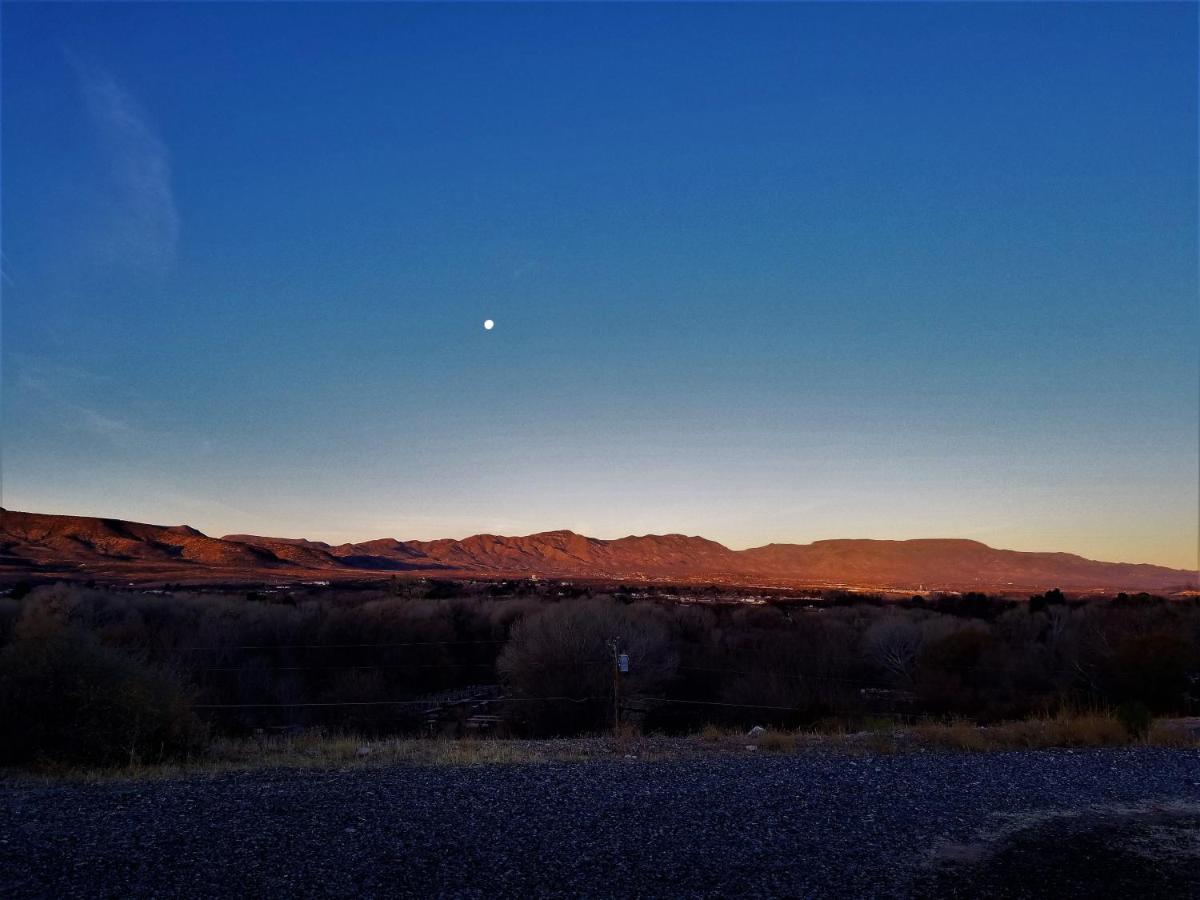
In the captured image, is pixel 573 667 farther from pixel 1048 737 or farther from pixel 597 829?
pixel 597 829

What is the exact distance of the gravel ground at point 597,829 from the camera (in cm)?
711

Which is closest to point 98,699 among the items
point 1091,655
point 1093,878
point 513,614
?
point 1093,878

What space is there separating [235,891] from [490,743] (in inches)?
357

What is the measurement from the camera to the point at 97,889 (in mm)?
6836

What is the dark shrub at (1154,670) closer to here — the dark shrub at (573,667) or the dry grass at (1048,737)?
the dry grass at (1048,737)

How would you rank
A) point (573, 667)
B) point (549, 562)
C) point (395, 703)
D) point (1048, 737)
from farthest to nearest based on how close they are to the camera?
point (549, 562)
point (395, 703)
point (573, 667)
point (1048, 737)

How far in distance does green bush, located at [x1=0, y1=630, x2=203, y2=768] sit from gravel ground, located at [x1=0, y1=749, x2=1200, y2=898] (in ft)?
5.36

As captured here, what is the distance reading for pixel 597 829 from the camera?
877 cm

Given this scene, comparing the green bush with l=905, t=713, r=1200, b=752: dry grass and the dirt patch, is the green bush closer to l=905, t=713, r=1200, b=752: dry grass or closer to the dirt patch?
the dirt patch

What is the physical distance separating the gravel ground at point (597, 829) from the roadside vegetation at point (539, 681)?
6.94ft

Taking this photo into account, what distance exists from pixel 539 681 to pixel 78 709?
11868 mm

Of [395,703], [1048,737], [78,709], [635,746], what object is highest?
[78,709]

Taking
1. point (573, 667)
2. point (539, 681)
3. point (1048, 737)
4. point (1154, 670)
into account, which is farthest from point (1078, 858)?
point (1154, 670)

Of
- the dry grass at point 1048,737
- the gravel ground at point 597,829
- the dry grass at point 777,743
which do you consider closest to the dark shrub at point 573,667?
the dry grass at point 777,743
